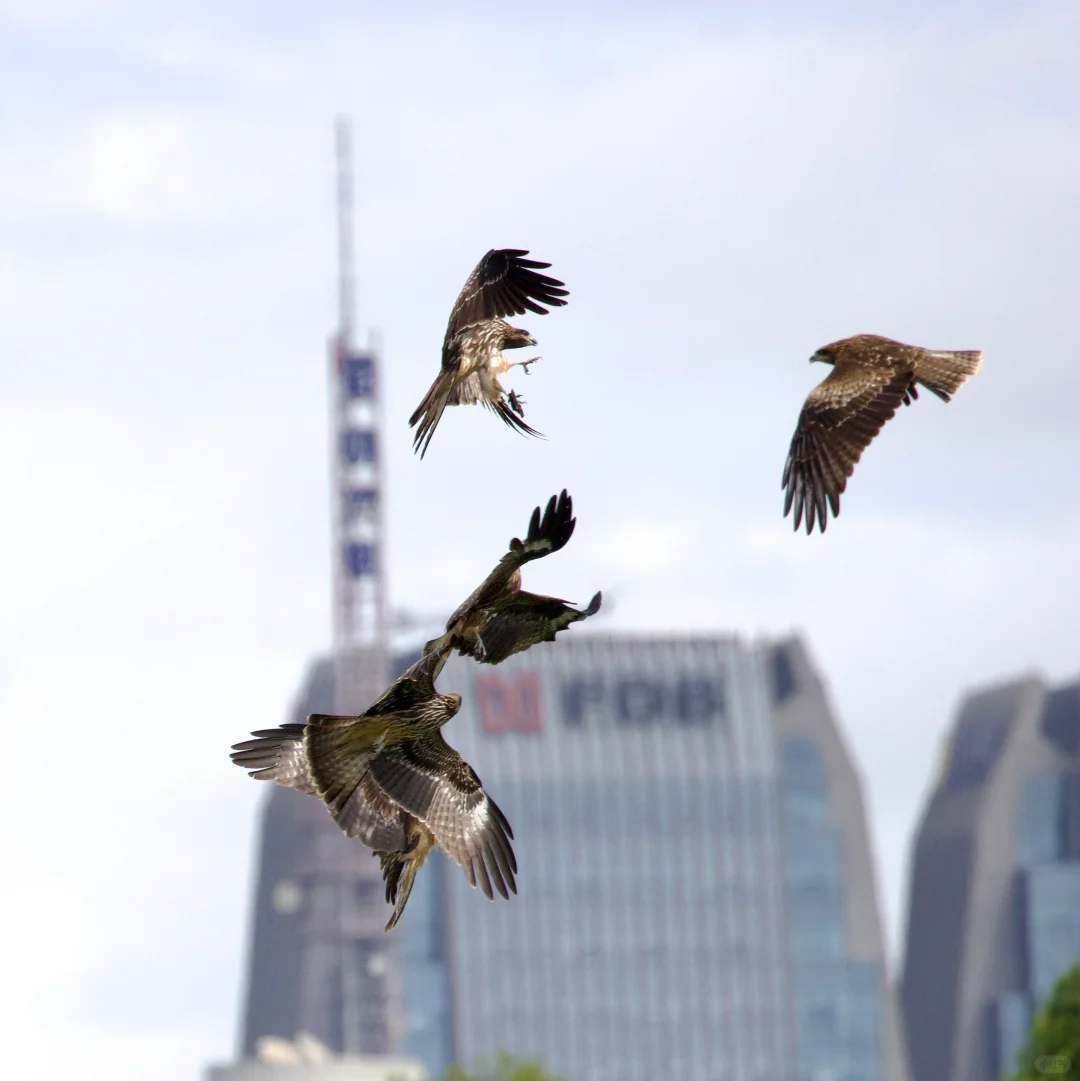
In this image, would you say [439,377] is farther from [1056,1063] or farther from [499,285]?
[1056,1063]

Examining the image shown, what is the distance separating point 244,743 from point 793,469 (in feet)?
15.9

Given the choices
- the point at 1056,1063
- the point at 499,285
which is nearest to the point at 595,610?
the point at 499,285

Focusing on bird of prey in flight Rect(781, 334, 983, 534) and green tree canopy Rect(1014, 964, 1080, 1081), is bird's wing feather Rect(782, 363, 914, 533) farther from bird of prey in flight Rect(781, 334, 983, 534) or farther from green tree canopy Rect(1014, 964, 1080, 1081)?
green tree canopy Rect(1014, 964, 1080, 1081)

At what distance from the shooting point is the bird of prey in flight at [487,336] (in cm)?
1911

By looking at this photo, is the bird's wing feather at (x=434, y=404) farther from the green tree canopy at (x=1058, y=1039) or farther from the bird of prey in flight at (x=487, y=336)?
the green tree canopy at (x=1058, y=1039)

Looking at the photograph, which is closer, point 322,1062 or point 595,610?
point 595,610

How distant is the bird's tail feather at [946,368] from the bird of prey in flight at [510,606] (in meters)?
5.09

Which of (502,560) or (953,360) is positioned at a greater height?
(953,360)

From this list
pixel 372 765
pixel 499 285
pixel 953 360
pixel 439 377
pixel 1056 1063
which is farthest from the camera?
pixel 1056 1063

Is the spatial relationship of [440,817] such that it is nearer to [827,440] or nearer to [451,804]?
[451,804]

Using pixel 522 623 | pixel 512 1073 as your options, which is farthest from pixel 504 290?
pixel 512 1073

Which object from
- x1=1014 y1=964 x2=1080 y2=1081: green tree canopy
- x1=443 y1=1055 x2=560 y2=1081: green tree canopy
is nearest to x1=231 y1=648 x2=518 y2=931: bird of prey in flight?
x1=1014 y1=964 x2=1080 y2=1081: green tree canopy

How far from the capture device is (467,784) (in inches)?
728

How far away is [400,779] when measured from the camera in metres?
18.1
